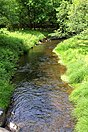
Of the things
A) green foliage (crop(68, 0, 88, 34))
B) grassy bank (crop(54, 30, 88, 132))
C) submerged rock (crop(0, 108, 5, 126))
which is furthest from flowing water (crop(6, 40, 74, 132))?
green foliage (crop(68, 0, 88, 34))

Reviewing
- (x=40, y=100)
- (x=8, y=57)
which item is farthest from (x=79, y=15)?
(x=40, y=100)

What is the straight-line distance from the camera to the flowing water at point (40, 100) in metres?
16.8

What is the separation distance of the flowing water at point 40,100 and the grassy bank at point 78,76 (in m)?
0.64

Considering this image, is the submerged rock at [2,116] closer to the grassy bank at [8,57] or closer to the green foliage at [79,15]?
the grassy bank at [8,57]

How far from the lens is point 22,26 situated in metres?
61.9

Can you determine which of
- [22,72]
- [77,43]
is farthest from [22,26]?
[22,72]

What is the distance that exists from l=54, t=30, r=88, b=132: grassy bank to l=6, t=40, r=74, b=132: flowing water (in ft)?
2.09

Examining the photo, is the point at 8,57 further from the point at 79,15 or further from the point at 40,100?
the point at 79,15

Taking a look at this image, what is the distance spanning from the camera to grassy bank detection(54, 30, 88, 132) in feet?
55.7

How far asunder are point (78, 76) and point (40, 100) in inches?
203

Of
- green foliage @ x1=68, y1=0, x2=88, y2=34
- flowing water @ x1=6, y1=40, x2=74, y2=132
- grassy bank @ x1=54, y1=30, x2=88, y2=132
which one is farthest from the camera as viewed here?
green foliage @ x1=68, y1=0, x2=88, y2=34

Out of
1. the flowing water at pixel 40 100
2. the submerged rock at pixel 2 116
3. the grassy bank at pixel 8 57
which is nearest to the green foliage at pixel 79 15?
the flowing water at pixel 40 100

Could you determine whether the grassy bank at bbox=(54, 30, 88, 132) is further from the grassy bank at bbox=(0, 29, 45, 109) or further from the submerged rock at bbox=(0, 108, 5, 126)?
the grassy bank at bbox=(0, 29, 45, 109)

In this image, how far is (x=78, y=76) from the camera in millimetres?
24047
